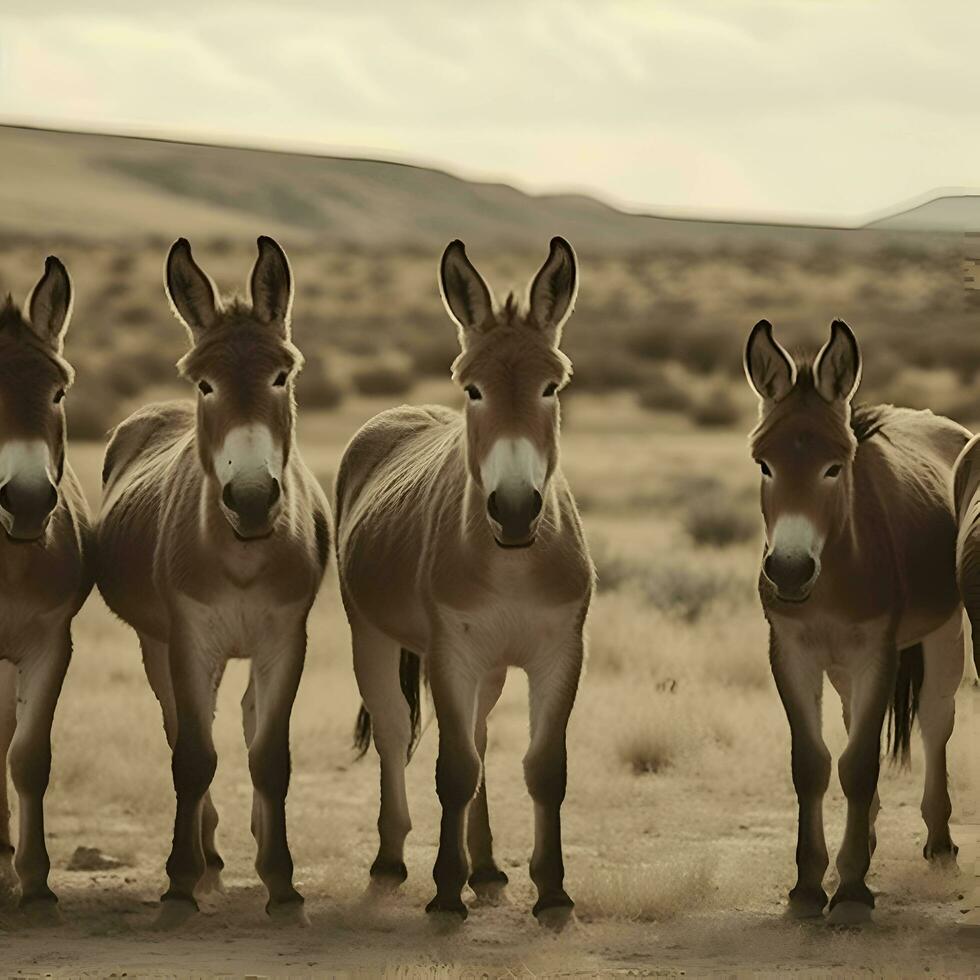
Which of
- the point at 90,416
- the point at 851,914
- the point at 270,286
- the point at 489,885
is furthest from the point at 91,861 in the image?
the point at 90,416

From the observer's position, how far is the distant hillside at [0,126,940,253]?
9662 centimetres

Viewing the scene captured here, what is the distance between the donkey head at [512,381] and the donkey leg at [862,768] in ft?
5.44

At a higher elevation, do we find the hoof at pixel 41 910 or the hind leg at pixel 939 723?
the hind leg at pixel 939 723

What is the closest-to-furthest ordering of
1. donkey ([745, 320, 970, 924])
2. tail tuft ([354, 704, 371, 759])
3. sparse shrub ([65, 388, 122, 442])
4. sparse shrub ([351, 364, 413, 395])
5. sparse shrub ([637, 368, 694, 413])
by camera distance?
donkey ([745, 320, 970, 924]), tail tuft ([354, 704, 371, 759]), sparse shrub ([65, 388, 122, 442]), sparse shrub ([637, 368, 694, 413]), sparse shrub ([351, 364, 413, 395])

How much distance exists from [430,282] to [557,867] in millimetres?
50923

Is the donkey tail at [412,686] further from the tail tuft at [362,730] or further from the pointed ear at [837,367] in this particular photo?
the pointed ear at [837,367]

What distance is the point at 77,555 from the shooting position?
27.3ft

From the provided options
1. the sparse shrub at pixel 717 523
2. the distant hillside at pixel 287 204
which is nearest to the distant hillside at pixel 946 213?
the sparse shrub at pixel 717 523

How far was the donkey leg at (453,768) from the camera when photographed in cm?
779

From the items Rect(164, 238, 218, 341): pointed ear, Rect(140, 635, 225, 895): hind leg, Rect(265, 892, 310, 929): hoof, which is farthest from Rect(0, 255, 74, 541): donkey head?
Rect(265, 892, 310, 929): hoof

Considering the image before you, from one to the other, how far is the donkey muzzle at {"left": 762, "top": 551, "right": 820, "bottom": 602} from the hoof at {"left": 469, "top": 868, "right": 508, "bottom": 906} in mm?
2254

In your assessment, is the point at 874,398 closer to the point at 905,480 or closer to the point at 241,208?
the point at 905,480

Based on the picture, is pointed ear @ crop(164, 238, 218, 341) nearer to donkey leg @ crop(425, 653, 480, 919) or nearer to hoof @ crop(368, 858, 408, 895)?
donkey leg @ crop(425, 653, 480, 919)

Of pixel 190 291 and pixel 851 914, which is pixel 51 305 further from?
pixel 851 914
